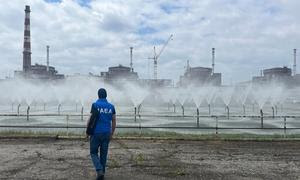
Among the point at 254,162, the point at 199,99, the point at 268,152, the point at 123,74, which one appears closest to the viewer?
the point at 254,162

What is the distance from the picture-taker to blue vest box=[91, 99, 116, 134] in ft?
27.3

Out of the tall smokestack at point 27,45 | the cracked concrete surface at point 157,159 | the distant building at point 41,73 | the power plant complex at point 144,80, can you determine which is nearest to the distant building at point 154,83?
the power plant complex at point 144,80

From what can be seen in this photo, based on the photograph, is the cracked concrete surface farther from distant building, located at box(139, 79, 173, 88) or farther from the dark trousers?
distant building, located at box(139, 79, 173, 88)

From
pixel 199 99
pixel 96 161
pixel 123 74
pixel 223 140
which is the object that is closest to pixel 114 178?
pixel 96 161

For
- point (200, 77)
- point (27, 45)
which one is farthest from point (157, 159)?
point (200, 77)

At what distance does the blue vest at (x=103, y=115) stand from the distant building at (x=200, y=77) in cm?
13342

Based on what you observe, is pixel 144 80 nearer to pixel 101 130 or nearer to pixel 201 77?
pixel 201 77

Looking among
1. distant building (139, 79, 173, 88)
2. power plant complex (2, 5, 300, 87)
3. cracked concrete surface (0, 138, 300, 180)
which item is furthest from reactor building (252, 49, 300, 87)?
cracked concrete surface (0, 138, 300, 180)

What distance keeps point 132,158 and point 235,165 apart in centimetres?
293

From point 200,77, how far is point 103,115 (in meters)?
142

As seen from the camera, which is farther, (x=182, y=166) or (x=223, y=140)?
(x=223, y=140)

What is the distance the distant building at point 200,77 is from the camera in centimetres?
14288

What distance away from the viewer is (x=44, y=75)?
12900cm

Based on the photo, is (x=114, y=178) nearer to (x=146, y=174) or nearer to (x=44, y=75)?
(x=146, y=174)
